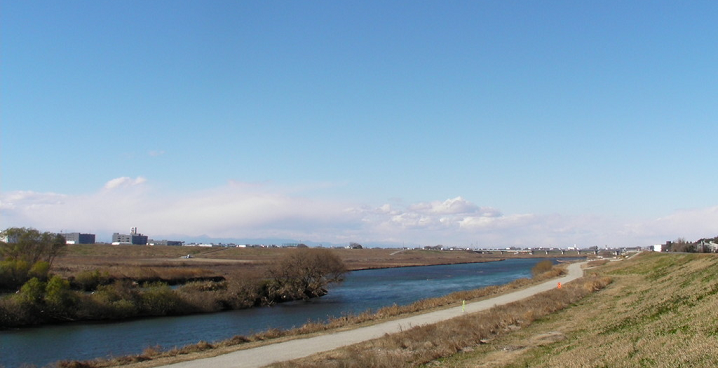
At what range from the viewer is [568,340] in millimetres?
19094

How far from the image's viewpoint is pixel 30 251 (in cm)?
6906

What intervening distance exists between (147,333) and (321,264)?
31187 mm

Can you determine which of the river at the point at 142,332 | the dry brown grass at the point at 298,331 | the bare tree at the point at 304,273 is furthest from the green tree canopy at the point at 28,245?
the dry brown grass at the point at 298,331

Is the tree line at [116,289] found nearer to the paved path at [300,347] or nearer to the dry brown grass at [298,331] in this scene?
the dry brown grass at [298,331]

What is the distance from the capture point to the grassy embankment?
41.9 feet

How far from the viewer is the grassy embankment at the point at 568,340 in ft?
41.9

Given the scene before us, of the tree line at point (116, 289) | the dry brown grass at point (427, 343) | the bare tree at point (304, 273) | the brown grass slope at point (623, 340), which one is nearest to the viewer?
the brown grass slope at point (623, 340)

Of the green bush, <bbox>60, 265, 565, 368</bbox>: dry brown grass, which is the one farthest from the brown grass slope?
the green bush

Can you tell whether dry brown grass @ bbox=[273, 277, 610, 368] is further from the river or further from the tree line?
the tree line

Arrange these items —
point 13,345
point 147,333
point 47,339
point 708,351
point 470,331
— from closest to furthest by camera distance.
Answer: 1. point 708,351
2. point 470,331
3. point 13,345
4. point 47,339
5. point 147,333

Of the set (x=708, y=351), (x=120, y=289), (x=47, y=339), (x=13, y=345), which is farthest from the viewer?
(x=120, y=289)

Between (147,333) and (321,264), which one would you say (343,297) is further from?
(147,333)

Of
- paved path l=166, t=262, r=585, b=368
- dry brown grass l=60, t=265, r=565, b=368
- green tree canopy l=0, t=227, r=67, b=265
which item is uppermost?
green tree canopy l=0, t=227, r=67, b=265

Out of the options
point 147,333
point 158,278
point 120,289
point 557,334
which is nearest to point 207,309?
point 120,289
